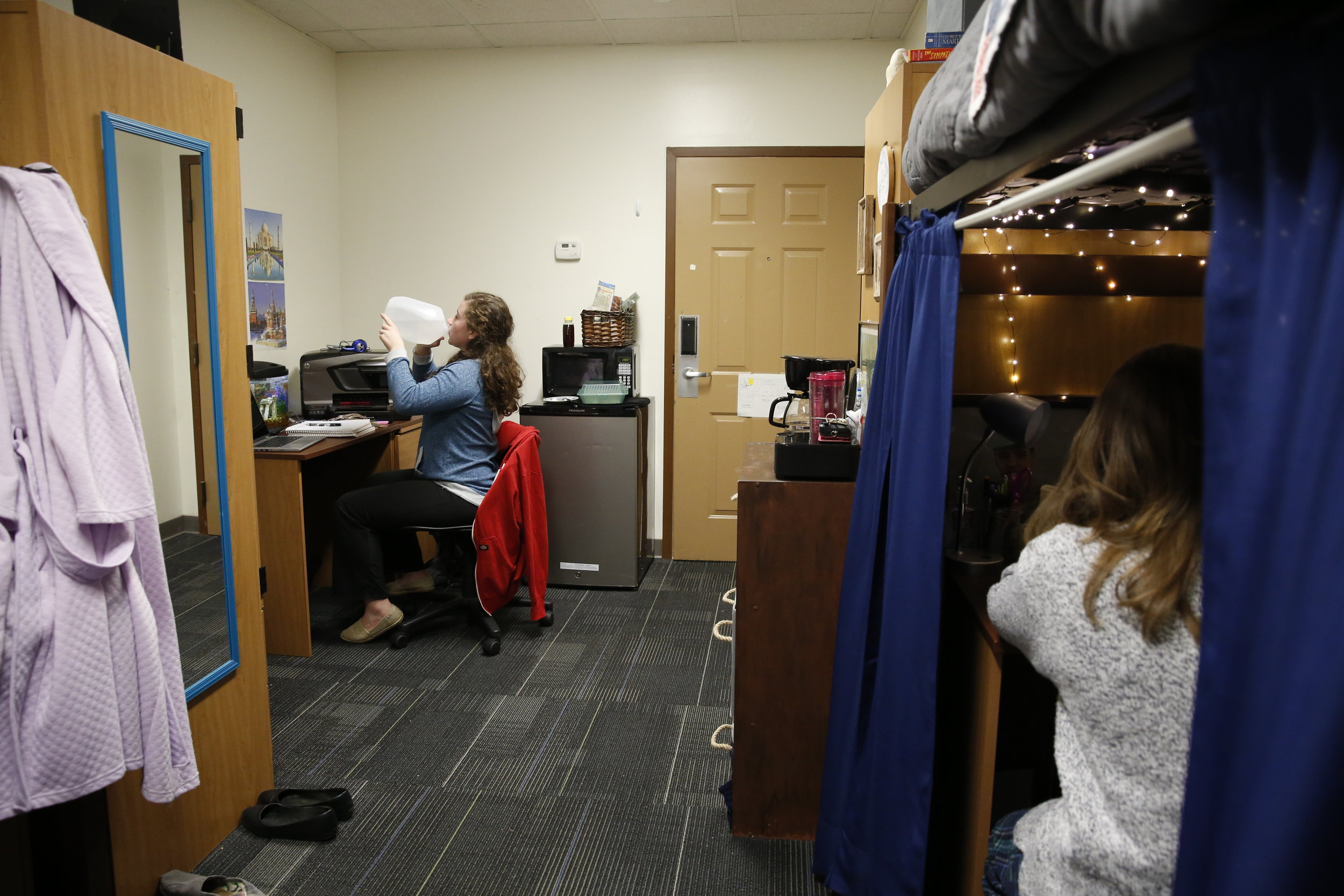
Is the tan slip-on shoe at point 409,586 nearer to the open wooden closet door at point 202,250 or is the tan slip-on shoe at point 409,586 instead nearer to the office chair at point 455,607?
the office chair at point 455,607

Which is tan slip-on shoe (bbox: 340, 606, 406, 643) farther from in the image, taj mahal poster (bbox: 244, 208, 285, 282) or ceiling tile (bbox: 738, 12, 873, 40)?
ceiling tile (bbox: 738, 12, 873, 40)

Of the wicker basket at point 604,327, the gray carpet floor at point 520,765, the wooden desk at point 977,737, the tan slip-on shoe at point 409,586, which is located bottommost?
the gray carpet floor at point 520,765

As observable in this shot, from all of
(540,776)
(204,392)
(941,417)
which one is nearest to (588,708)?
(540,776)

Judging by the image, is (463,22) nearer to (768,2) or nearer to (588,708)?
(768,2)

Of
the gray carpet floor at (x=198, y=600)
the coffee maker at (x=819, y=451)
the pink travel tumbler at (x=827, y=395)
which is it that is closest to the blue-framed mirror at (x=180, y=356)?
the gray carpet floor at (x=198, y=600)

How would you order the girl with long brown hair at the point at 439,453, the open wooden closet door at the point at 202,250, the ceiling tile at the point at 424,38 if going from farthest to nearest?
the ceiling tile at the point at 424,38 → the girl with long brown hair at the point at 439,453 → the open wooden closet door at the point at 202,250

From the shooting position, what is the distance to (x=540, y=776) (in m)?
2.42

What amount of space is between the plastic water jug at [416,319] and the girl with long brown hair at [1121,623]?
2.89 m

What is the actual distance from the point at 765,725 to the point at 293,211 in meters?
3.34

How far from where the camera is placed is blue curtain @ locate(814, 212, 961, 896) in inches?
60.7

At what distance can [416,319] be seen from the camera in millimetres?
3805

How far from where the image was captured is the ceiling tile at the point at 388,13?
3.65 meters

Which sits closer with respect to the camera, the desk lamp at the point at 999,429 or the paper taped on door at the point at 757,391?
the desk lamp at the point at 999,429

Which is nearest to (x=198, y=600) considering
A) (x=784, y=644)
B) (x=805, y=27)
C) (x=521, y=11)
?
(x=784, y=644)
